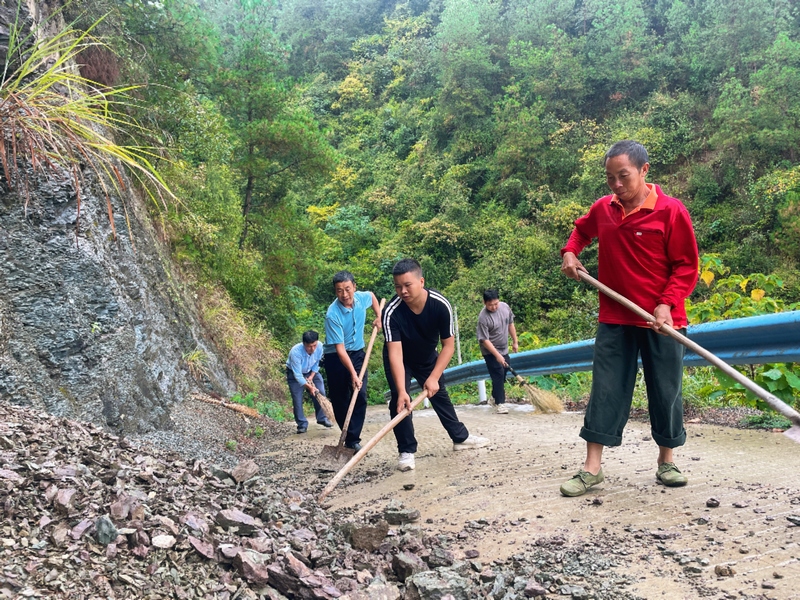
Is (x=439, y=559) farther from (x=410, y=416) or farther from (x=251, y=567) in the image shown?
(x=410, y=416)

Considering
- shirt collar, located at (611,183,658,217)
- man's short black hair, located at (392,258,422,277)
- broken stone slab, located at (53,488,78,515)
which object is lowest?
broken stone slab, located at (53,488,78,515)

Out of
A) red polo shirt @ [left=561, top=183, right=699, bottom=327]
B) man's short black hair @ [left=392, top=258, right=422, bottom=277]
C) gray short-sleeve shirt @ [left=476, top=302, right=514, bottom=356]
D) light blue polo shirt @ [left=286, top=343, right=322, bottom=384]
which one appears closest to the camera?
red polo shirt @ [left=561, top=183, right=699, bottom=327]

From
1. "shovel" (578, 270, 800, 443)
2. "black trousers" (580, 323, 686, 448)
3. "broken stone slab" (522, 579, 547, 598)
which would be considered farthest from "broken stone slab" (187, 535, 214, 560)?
"shovel" (578, 270, 800, 443)

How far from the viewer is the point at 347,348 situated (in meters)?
6.63

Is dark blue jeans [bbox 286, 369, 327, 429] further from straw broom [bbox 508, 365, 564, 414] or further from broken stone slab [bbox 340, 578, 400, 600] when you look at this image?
broken stone slab [bbox 340, 578, 400, 600]

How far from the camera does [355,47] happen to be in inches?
2062

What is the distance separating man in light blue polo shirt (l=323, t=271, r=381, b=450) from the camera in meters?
6.19

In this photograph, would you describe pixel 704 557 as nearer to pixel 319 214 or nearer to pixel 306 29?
pixel 319 214

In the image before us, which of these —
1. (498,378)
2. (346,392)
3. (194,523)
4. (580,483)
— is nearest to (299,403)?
(346,392)

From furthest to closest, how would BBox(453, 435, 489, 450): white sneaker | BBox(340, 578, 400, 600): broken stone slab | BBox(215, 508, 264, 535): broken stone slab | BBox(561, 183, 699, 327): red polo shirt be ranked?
BBox(453, 435, 489, 450): white sneaker → BBox(561, 183, 699, 327): red polo shirt → BBox(215, 508, 264, 535): broken stone slab → BBox(340, 578, 400, 600): broken stone slab

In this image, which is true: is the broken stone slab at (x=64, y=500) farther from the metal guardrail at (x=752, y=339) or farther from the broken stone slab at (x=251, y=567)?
the metal guardrail at (x=752, y=339)

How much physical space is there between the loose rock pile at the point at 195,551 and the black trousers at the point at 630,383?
39.2 inches

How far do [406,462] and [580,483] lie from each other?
1.72 metres

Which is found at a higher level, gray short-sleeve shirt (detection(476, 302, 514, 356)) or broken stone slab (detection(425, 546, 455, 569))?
broken stone slab (detection(425, 546, 455, 569))
